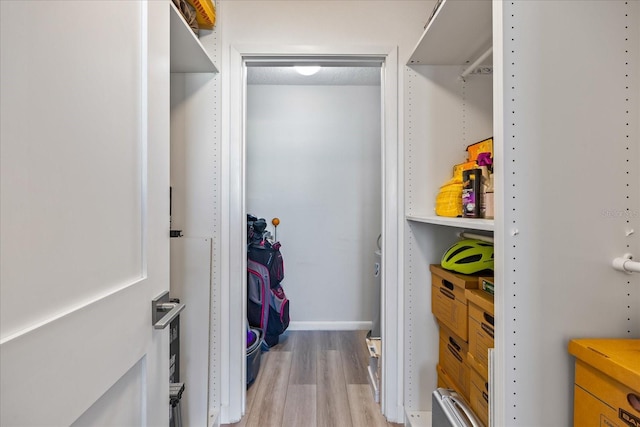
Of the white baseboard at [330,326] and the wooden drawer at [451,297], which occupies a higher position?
the wooden drawer at [451,297]

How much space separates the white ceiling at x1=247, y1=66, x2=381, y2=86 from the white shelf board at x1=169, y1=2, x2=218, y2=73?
1.20m

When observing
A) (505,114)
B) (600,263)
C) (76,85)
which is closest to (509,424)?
(600,263)

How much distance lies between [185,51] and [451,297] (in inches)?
64.8

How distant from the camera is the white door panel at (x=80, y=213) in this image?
1.39 ft

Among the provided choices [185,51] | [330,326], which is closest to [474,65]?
[185,51]

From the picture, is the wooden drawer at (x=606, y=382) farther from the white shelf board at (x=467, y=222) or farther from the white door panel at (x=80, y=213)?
the white door panel at (x=80, y=213)

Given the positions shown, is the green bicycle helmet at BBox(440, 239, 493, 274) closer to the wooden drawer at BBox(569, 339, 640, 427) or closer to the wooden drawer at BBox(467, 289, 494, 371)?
the wooden drawer at BBox(467, 289, 494, 371)

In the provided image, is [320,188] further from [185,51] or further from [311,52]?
[185,51]

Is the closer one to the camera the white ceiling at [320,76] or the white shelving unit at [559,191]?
the white shelving unit at [559,191]

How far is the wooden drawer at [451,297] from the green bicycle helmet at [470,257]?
4 cm

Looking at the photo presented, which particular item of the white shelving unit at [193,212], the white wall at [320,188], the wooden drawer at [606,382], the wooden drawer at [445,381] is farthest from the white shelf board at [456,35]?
the wooden drawer at [445,381]

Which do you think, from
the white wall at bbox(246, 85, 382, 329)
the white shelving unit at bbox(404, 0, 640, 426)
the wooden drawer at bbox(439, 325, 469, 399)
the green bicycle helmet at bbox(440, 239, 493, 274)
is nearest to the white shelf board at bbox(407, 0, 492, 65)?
the white shelving unit at bbox(404, 0, 640, 426)

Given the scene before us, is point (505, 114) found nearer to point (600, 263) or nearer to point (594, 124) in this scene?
point (594, 124)

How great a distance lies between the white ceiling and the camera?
9.10ft
